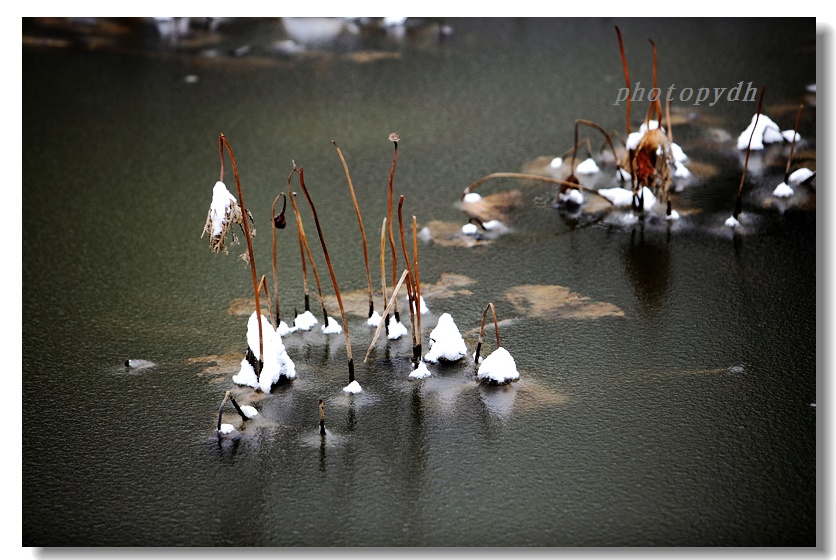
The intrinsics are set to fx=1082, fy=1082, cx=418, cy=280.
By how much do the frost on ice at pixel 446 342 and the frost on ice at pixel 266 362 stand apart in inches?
10.6

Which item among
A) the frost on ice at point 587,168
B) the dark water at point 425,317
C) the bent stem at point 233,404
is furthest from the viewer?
the frost on ice at point 587,168

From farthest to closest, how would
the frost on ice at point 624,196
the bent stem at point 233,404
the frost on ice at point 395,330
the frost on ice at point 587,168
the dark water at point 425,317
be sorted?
1. the frost on ice at point 587,168
2. the frost on ice at point 624,196
3. the frost on ice at point 395,330
4. the bent stem at point 233,404
5. the dark water at point 425,317

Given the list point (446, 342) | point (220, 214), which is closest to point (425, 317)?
point (446, 342)

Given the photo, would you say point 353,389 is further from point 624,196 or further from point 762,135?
point 762,135

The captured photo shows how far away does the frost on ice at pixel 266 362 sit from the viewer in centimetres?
196

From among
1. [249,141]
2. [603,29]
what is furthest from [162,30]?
[603,29]

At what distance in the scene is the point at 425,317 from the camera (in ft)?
7.25

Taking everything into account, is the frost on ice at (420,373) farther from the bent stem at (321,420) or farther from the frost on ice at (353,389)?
the bent stem at (321,420)

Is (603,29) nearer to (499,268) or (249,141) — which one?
(249,141)

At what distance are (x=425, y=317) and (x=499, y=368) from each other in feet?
0.98

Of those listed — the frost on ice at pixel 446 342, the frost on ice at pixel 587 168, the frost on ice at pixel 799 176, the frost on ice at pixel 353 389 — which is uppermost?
the frost on ice at pixel 587 168

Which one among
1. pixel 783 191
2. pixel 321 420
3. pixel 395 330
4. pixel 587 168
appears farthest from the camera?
pixel 587 168

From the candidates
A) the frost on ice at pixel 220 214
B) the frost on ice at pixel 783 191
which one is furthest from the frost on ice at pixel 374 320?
the frost on ice at pixel 783 191

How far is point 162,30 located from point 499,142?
1.68 m
